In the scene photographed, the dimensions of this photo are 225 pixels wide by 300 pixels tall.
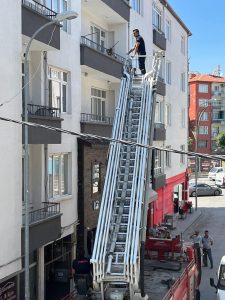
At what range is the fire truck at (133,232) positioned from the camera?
9.50m

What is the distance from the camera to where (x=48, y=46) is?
13492mm

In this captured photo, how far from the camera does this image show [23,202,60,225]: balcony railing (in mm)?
13133

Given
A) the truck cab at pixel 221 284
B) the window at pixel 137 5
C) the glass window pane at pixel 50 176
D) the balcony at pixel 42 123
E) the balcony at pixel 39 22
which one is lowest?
the truck cab at pixel 221 284

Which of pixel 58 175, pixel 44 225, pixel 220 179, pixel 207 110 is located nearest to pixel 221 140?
pixel 207 110

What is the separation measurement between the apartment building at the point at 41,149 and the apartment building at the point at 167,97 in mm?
7315

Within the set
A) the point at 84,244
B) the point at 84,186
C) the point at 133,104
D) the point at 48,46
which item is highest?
the point at 48,46

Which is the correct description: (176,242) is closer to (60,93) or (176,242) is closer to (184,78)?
(60,93)

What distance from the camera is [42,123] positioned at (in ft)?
44.1

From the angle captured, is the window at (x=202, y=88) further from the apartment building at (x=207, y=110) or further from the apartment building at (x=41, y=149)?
the apartment building at (x=41, y=149)

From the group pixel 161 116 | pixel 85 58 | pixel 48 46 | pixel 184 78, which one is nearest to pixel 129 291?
pixel 48 46

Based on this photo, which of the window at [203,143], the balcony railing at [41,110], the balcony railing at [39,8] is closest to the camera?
the balcony railing at [39,8]

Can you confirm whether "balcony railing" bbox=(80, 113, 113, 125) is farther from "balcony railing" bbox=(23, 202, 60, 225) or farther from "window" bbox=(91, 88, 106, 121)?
"balcony railing" bbox=(23, 202, 60, 225)

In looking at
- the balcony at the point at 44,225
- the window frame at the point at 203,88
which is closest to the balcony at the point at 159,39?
the balcony at the point at 44,225

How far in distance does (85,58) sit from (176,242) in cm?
750
